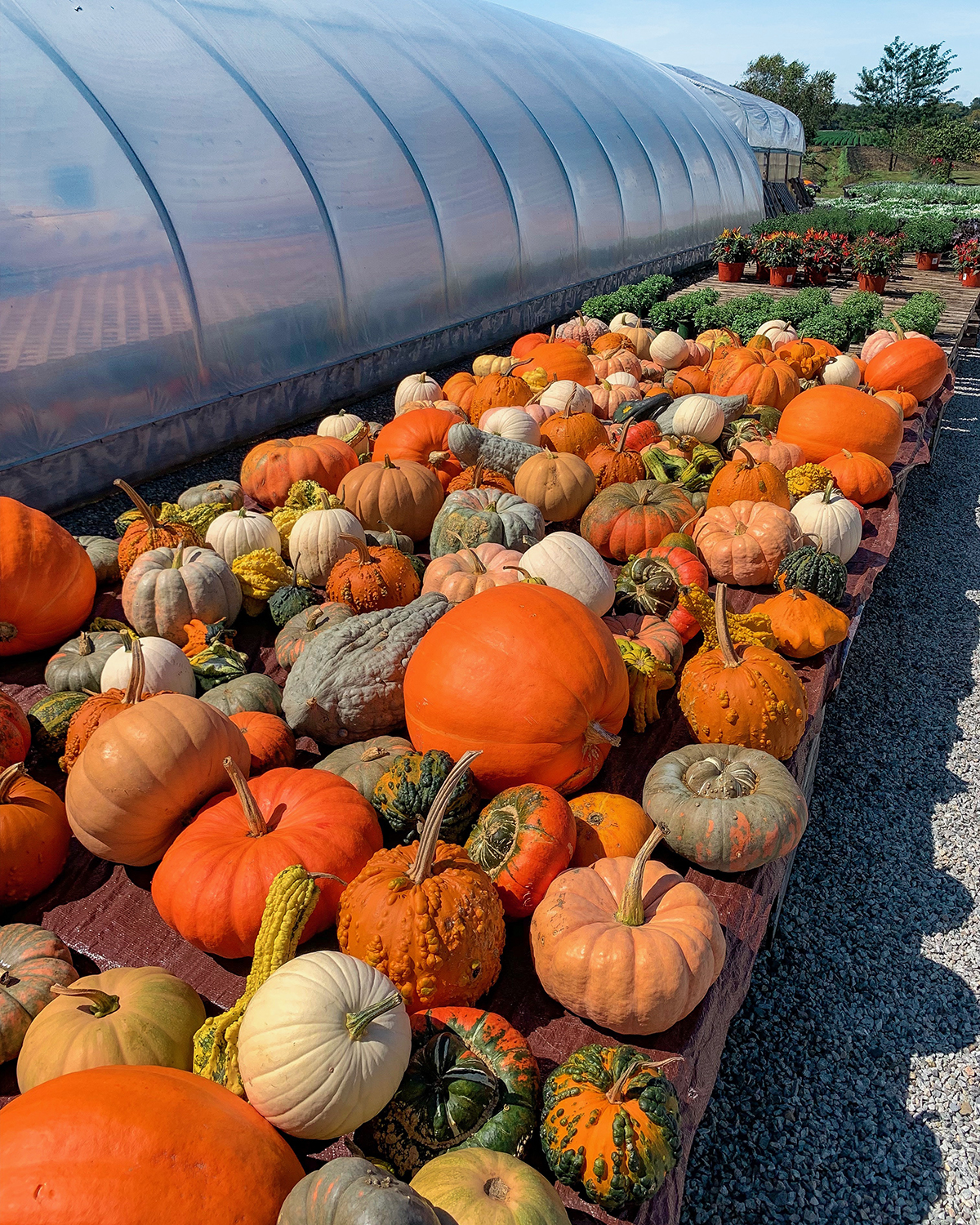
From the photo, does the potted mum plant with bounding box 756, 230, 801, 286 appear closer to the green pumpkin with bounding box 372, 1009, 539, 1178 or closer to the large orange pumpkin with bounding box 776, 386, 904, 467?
the large orange pumpkin with bounding box 776, 386, 904, 467

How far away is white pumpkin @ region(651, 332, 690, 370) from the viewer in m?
7.59

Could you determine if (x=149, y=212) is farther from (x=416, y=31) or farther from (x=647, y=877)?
(x=416, y=31)

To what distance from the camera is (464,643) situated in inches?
110

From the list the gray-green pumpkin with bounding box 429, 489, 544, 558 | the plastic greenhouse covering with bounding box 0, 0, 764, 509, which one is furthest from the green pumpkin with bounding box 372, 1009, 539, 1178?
the plastic greenhouse covering with bounding box 0, 0, 764, 509

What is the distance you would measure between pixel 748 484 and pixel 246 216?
15.6 ft

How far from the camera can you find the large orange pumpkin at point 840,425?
5.55m

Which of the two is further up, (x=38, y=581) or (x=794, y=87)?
(x=794, y=87)

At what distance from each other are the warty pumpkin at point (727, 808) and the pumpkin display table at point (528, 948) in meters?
0.15

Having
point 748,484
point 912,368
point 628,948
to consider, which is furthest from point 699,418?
point 628,948

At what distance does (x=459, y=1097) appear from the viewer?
5.98ft

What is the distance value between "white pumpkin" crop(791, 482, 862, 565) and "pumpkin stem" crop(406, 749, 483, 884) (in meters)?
3.11

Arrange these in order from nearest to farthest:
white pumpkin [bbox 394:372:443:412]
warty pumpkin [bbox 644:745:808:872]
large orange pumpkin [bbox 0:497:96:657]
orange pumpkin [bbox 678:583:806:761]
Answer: warty pumpkin [bbox 644:745:808:872]
orange pumpkin [bbox 678:583:806:761]
large orange pumpkin [bbox 0:497:96:657]
white pumpkin [bbox 394:372:443:412]

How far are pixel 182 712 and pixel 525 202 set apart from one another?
9.49 m

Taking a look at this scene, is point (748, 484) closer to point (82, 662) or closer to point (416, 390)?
point (416, 390)
